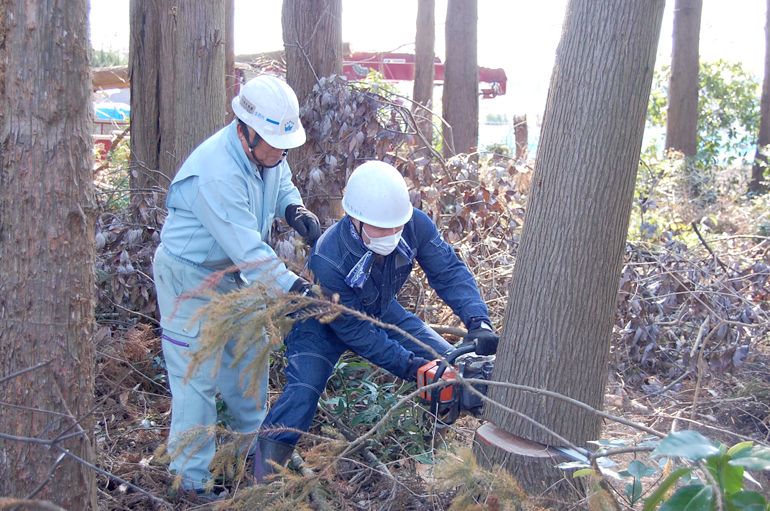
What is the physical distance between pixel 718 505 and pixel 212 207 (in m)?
2.22

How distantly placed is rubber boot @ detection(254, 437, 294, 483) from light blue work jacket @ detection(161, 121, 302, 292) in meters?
0.74

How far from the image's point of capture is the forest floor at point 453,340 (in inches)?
121

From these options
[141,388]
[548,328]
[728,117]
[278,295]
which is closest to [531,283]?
[548,328]

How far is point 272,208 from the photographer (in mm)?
3357

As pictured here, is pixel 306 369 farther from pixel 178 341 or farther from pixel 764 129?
pixel 764 129

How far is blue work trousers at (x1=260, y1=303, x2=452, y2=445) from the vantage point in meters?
2.91

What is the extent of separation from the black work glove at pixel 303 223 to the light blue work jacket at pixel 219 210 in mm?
359

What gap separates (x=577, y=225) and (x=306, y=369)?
148 cm

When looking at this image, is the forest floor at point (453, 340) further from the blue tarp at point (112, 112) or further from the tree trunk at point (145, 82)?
the blue tarp at point (112, 112)

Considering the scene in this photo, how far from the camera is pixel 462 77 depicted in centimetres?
977

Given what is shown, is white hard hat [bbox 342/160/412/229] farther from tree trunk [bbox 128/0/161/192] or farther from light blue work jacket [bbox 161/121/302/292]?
tree trunk [bbox 128/0/161/192]

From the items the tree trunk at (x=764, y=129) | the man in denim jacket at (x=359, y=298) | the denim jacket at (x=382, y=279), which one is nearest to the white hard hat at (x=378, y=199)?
the man in denim jacket at (x=359, y=298)

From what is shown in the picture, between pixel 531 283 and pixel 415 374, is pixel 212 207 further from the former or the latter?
pixel 531 283

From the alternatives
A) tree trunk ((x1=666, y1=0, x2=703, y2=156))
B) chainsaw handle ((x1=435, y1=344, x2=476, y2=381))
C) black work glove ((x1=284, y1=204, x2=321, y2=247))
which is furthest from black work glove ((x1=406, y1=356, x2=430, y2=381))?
tree trunk ((x1=666, y1=0, x2=703, y2=156))
